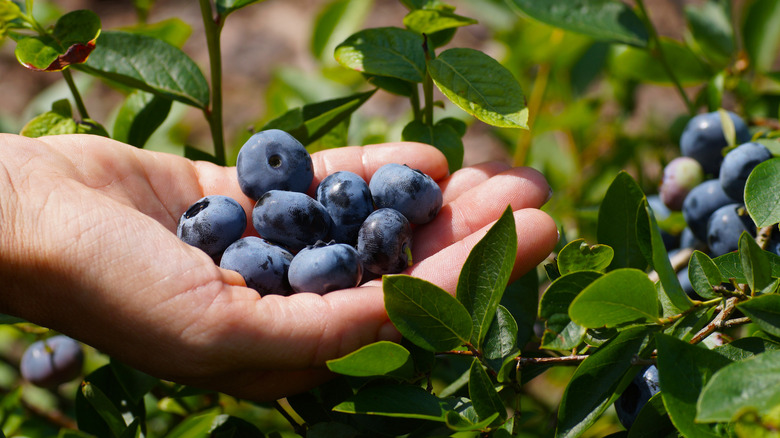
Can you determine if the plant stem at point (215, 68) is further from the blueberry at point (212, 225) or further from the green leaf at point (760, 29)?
the green leaf at point (760, 29)

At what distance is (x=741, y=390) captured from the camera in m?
0.63

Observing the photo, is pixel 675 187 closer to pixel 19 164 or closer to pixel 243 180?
pixel 243 180

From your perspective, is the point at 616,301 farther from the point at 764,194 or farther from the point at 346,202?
the point at 346,202

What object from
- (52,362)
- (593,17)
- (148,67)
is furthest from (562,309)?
(52,362)

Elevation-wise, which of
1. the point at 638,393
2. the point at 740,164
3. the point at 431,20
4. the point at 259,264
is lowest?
the point at 638,393

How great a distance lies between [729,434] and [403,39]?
2.69ft

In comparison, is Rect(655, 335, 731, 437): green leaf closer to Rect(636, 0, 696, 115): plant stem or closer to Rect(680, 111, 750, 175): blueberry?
Rect(680, 111, 750, 175): blueberry

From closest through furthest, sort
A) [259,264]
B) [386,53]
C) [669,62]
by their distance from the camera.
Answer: [259,264]
[386,53]
[669,62]

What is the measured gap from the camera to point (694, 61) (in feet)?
5.24

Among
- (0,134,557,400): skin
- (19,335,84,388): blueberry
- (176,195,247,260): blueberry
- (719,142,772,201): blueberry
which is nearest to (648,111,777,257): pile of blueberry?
(719,142,772,201): blueberry

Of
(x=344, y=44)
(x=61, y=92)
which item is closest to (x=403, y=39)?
(x=344, y=44)

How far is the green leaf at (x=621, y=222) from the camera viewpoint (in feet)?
3.07

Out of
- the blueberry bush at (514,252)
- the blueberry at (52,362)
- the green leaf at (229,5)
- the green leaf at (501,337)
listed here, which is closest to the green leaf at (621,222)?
the blueberry bush at (514,252)

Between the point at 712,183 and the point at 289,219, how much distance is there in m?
0.80
